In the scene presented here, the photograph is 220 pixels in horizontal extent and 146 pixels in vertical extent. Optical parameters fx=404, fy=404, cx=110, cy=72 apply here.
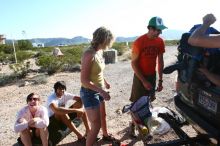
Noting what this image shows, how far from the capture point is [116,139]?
625 centimetres

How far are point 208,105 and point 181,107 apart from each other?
0.60m

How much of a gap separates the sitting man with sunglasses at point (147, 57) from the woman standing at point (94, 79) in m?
0.60

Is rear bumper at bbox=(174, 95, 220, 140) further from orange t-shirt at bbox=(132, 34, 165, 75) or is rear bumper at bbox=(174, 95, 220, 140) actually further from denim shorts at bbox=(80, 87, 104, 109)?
orange t-shirt at bbox=(132, 34, 165, 75)

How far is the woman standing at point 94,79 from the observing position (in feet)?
16.4

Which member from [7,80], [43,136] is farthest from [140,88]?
[7,80]

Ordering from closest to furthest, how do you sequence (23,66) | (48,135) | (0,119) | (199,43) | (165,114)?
(199,43)
(165,114)
(48,135)
(0,119)
(23,66)

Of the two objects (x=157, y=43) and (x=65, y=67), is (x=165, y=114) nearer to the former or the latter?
(x=157, y=43)

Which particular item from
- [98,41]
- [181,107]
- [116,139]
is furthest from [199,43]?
[116,139]

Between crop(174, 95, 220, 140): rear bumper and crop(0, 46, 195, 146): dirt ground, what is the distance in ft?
6.42

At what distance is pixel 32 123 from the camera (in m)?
5.83

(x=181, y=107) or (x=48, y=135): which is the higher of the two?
(x=181, y=107)

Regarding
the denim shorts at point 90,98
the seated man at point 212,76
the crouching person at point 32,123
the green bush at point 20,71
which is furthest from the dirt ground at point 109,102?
the seated man at point 212,76

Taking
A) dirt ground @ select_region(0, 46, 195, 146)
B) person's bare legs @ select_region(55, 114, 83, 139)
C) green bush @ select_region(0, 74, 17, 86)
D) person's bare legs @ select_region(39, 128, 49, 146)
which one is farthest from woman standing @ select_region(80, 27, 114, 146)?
green bush @ select_region(0, 74, 17, 86)

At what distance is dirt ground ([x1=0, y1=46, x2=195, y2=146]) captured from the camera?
6.66m
